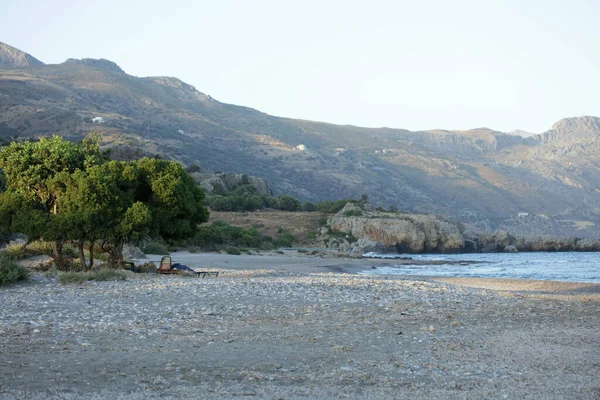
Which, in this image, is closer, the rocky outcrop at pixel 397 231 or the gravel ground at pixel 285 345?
the gravel ground at pixel 285 345

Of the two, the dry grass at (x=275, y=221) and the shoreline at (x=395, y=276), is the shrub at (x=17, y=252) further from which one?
the dry grass at (x=275, y=221)

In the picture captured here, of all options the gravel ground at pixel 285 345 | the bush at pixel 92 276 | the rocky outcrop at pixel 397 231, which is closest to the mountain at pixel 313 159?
the rocky outcrop at pixel 397 231

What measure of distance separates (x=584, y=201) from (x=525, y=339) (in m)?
162

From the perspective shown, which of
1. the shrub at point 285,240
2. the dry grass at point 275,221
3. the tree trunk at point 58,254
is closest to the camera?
the tree trunk at point 58,254

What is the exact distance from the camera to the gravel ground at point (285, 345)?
8250 millimetres

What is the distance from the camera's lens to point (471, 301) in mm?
17875

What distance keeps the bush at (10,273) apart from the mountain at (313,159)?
79105mm

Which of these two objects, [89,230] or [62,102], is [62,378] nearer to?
[89,230]

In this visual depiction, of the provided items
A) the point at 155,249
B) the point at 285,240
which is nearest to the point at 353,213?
the point at 285,240

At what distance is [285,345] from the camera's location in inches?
429

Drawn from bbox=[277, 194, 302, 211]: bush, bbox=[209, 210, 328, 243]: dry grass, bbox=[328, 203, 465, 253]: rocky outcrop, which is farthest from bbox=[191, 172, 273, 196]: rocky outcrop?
bbox=[328, 203, 465, 253]: rocky outcrop

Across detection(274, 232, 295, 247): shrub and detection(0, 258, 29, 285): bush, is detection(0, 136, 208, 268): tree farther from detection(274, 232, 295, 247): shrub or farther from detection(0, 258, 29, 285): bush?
detection(274, 232, 295, 247): shrub

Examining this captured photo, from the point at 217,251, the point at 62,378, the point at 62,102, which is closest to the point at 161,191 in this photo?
the point at 62,378

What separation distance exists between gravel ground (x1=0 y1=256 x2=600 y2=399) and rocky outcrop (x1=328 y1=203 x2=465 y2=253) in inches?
1786
